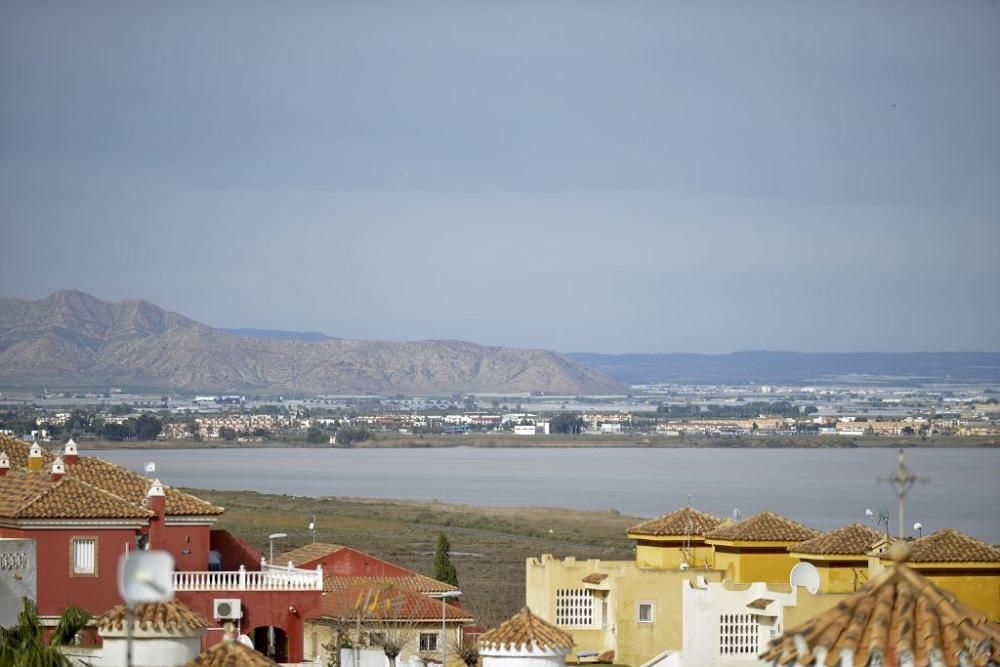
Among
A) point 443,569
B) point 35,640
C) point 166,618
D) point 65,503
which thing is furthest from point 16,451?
point 166,618

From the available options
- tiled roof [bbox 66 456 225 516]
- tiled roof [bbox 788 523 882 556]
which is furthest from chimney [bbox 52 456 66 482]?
tiled roof [bbox 788 523 882 556]

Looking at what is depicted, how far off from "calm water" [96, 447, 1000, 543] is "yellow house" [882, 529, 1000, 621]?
170ft

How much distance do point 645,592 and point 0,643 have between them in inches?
520

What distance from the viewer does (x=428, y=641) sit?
34.3m

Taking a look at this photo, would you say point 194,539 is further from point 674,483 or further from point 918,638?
point 674,483

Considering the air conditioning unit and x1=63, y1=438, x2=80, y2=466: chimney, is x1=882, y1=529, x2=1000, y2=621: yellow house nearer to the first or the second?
the air conditioning unit

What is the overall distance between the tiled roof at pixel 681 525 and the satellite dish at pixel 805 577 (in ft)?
14.9

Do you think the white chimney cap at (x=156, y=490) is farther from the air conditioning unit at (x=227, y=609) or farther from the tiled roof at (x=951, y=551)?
the tiled roof at (x=951, y=551)

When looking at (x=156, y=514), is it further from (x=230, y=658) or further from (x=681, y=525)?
(x=230, y=658)

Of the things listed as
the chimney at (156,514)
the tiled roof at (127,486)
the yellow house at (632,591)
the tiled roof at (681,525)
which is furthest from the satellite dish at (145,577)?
the tiled roof at (681,525)

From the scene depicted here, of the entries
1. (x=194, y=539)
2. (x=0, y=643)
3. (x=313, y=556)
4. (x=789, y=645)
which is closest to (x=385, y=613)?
(x=194, y=539)

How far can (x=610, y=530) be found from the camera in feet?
300

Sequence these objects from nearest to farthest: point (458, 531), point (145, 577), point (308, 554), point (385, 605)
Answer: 1. point (145, 577)
2. point (385, 605)
3. point (308, 554)
4. point (458, 531)

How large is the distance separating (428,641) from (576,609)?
229 cm
